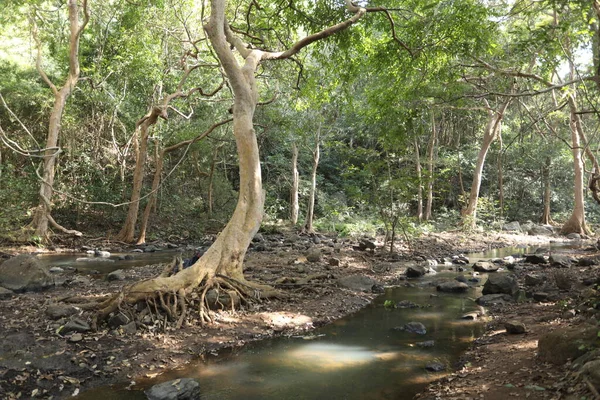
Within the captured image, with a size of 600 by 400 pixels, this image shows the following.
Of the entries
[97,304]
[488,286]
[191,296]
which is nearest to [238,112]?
[191,296]

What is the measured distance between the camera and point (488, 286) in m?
10.8

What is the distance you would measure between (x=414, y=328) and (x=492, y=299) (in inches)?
120

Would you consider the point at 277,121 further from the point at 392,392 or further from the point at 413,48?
the point at 392,392

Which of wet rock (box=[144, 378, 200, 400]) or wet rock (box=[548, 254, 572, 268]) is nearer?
wet rock (box=[144, 378, 200, 400])

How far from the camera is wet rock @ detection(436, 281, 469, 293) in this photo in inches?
451

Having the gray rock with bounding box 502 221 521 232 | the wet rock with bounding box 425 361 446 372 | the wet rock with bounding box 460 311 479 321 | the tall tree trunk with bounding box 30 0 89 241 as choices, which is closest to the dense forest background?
the tall tree trunk with bounding box 30 0 89 241

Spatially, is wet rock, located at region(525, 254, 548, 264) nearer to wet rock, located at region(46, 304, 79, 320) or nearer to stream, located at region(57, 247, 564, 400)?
stream, located at region(57, 247, 564, 400)

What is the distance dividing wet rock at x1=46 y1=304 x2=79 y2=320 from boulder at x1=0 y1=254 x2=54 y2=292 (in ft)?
9.02

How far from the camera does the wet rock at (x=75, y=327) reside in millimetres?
6445

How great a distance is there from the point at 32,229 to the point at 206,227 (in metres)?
8.85

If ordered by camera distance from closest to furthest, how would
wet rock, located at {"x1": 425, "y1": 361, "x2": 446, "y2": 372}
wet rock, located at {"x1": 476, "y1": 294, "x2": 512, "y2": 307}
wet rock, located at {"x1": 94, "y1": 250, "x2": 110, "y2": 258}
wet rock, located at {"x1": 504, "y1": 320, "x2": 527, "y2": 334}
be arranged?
Result: 1. wet rock, located at {"x1": 425, "y1": 361, "x2": 446, "y2": 372}
2. wet rock, located at {"x1": 504, "y1": 320, "x2": 527, "y2": 334}
3. wet rock, located at {"x1": 476, "y1": 294, "x2": 512, "y2": 307}
4. wet rock, located at {"x1": 94, "y1": 250, "x2": 110, "y2": 258}

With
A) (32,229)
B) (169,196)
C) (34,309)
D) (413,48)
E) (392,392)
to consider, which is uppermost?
(413,48)

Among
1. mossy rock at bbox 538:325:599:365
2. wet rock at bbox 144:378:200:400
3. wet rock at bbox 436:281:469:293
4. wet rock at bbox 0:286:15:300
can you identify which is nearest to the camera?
mossy rock at bbox 538:325:599:365

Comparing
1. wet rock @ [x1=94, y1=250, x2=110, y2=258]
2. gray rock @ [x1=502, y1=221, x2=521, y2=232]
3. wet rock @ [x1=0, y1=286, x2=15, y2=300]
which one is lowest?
wet rock @ [x1=0, y1=286, x2=15, y2=300]
